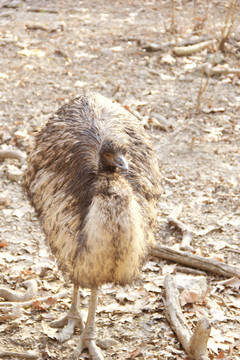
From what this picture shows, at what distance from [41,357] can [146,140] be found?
2.01m

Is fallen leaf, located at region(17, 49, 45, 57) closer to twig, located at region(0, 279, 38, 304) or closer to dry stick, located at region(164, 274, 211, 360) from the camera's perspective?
twig, located at region(0, 279, 38, 304)

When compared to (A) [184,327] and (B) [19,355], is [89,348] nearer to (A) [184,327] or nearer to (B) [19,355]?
(B) [19,355]

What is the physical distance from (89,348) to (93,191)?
1.44 m

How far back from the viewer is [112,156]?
12.6 feet

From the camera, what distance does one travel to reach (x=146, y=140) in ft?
16.2

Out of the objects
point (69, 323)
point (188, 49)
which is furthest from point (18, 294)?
point (188, 49)

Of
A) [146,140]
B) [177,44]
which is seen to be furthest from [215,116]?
[146,140]

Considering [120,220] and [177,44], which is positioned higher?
[120,220]

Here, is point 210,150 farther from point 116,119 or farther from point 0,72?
point 0,72

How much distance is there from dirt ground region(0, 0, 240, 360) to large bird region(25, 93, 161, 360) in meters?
0.45

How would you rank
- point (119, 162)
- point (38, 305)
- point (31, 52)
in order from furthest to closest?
point (31, 52) → point (38, 305) → point (119, 162)

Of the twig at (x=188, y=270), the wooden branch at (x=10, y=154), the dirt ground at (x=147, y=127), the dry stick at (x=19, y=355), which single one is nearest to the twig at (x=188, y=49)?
the dirt ground at (x=147, y=127)

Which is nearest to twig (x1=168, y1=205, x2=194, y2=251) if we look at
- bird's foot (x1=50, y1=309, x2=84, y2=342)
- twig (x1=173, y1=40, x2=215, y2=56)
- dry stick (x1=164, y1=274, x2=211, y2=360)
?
dry stick (x1=164, y1=274, x2=211, y2=360)

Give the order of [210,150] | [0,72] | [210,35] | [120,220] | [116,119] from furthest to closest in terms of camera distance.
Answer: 1. [210,35]
2. [0,72]
3. [210,150]
4. [116,119]
5. [120,220]
